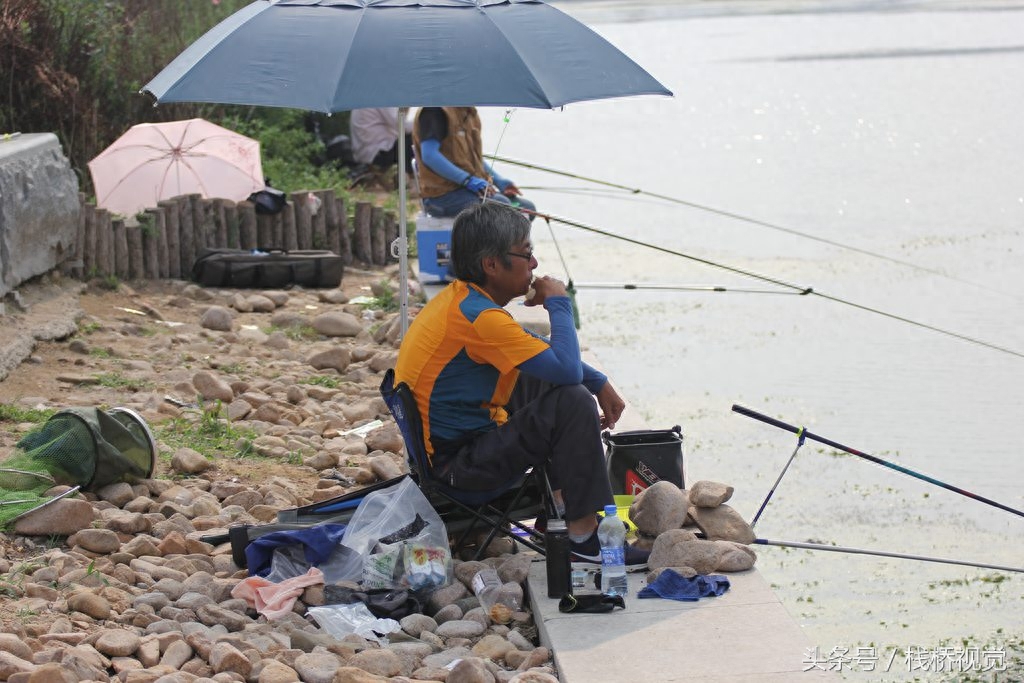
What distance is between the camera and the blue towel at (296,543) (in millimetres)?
5102

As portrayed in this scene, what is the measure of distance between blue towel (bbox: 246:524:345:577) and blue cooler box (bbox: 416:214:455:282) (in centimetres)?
454

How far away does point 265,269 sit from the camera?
1066 centimetres

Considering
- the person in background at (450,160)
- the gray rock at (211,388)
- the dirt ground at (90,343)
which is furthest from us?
the person in background at (450,160)

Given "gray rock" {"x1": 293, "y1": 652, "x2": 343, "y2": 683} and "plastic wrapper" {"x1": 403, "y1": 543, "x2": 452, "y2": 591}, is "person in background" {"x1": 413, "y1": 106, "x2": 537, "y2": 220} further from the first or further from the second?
"gray rock" {"x1": 293, "y1": 652, "x2": 343, "y2": 683}

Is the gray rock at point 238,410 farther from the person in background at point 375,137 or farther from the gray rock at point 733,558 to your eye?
the person in background at point 375,137

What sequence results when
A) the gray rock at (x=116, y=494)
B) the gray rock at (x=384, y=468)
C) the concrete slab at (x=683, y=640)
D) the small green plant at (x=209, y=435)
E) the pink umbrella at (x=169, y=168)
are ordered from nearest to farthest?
the concrete slab at (x=683, y=640), the gray rock at (x=116, y=494), the gray rock at (x=384, y=468), the small green plant at (x=209, y=435), the pink umbrella at (x=169, y=168)

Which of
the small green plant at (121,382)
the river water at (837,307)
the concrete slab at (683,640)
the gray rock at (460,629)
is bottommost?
the river water at (837,307)

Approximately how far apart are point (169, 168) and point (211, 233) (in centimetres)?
76

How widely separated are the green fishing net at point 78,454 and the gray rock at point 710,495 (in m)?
2.16

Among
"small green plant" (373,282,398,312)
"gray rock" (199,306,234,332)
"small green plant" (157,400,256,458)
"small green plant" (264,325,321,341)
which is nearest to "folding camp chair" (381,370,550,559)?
"small green plant" (157,400,256,458)

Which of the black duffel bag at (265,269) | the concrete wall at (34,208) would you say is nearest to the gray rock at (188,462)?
the concrete wall at (34,208)

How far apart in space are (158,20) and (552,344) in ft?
39.3

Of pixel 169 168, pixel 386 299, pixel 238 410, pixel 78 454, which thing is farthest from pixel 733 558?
pixel 169 168

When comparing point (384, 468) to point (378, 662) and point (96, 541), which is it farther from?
point (378, 662)
